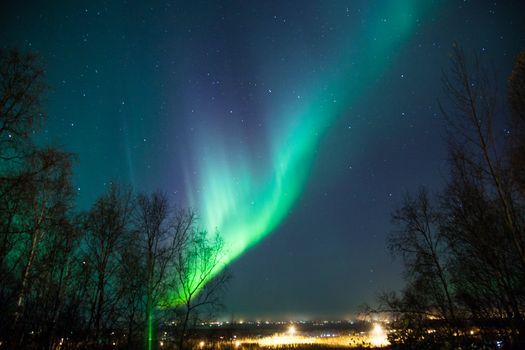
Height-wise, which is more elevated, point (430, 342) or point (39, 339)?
point (39, 339)

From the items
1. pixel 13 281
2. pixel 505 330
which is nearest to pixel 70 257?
pixel 13 281

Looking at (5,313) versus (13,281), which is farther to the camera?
(13,281)

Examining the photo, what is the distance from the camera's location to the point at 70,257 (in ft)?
55.6

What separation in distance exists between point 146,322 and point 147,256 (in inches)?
141

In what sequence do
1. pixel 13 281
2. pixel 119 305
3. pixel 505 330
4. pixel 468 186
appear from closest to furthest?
pixel 13 281 → pixel 505 330 → pixel 468 186 → pixel 119 305

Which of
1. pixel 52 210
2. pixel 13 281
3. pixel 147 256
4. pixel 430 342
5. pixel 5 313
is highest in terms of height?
pixel 52 210

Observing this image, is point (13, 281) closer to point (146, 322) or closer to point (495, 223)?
point (146, 322)

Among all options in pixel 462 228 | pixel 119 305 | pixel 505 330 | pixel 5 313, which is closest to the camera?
pixel 5 313

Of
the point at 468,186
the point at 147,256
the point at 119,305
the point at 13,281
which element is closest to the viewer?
the point at 13,281

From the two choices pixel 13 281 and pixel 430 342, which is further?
pixel 430 342

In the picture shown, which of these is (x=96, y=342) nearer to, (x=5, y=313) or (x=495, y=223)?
(x=5, y=313)

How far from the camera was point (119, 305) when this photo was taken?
1644 centimetres

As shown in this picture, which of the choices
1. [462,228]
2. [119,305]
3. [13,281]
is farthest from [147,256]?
[462,228]

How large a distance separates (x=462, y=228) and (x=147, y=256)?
16.3m
